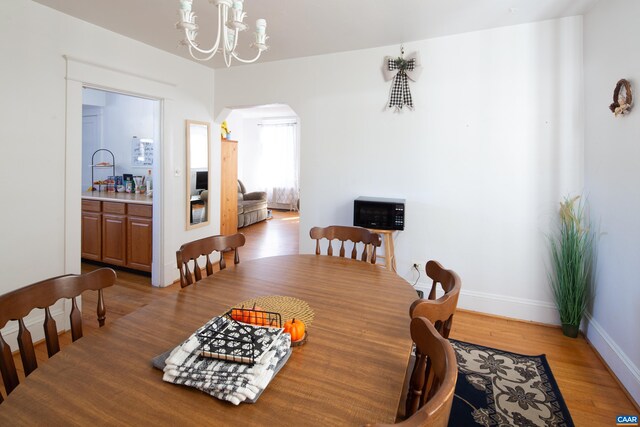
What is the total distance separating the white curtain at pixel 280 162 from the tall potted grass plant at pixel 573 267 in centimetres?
732

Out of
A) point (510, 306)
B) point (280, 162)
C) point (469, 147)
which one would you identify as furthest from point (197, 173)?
point (280, 162)

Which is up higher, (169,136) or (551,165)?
(169,136)

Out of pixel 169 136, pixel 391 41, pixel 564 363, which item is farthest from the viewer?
pixel 169 136

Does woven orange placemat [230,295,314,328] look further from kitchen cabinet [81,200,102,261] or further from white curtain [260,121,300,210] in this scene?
white curtain [260,121,300,210]

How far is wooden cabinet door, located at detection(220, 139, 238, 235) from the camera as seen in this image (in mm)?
5605

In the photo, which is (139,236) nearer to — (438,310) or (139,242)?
(139,242)

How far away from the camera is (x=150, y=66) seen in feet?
11.7

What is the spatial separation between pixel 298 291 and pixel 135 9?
259 centimetres

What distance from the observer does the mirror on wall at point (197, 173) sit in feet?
13.4

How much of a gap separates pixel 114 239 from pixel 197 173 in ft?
4.23

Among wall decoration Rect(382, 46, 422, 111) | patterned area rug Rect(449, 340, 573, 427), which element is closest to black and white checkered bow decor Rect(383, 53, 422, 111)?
wall decoration Rect(382, 46, 422, 111)

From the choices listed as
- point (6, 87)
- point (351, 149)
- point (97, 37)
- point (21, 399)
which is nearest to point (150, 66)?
point (97, 37)

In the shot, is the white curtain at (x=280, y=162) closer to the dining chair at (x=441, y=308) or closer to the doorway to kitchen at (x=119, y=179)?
the doorway to kitchen at (x=119, y=179)

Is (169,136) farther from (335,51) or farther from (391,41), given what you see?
(391,41)
